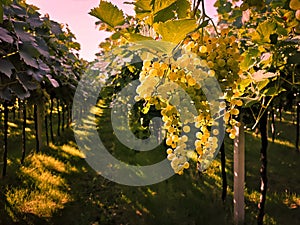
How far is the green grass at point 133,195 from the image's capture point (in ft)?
13.1

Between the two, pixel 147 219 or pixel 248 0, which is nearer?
pixel 248 0

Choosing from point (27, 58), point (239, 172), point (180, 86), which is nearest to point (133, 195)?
point (239, 172)

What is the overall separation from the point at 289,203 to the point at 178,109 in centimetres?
428

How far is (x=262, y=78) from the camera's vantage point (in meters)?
1.07

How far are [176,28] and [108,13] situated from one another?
0.55 feet

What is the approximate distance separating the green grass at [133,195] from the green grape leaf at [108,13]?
138 inches

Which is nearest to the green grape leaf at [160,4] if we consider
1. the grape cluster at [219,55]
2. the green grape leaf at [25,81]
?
the grape cluster at [219,55]

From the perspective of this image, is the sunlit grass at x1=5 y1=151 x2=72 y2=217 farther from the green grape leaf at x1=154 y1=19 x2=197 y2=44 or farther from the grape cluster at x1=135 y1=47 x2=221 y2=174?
the green grape leaf at x1=154 y1=19 x2=197 y2=44

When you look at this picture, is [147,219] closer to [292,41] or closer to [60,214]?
[60,214]

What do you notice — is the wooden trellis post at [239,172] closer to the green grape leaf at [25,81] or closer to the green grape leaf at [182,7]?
the green grape leaf at [25,81]

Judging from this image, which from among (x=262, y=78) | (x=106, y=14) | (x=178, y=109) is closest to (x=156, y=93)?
(x=178, y=109)

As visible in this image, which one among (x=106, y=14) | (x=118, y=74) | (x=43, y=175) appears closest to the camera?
(x=106, y=14)

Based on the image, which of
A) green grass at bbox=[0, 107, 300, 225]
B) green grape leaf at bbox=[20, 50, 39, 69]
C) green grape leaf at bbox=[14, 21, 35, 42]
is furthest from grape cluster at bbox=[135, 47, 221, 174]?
green grass at bbox=[0, 107, 300, 225]

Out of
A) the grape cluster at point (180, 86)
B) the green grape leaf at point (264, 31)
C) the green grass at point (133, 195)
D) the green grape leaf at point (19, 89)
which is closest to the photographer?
the grape cluster at point (180, 86)
